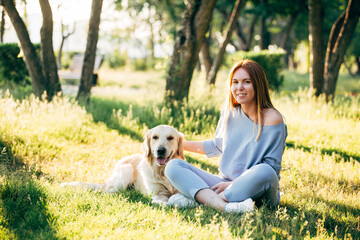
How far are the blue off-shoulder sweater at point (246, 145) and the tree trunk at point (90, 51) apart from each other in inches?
204

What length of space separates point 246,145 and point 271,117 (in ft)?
1.20

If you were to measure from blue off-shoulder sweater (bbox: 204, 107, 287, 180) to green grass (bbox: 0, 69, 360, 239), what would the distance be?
48 cm

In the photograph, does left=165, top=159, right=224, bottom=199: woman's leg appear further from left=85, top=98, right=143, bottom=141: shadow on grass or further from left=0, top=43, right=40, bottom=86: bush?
left=0, top=43, right=40, bottom=86: bush

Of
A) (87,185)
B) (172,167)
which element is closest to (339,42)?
(172,167)

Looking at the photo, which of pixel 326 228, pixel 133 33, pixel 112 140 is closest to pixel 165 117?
pixel 112 140

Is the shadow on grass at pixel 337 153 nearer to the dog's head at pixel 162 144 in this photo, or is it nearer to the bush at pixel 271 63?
the dog's head at pixel 162 144

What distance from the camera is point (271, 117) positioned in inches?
126

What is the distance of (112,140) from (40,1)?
374cm

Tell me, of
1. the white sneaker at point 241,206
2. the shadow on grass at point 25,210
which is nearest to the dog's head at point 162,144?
the white sneaker at point 241,206

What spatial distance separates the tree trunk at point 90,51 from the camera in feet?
25.0

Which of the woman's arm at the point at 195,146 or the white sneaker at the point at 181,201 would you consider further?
the woman's arm at the point at 195,146

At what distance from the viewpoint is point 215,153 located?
12.3 feet

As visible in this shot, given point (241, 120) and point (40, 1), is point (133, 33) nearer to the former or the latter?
point (40, 1)

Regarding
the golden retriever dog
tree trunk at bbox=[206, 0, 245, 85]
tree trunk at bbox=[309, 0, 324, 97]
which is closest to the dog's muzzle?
the golden retriever dog
